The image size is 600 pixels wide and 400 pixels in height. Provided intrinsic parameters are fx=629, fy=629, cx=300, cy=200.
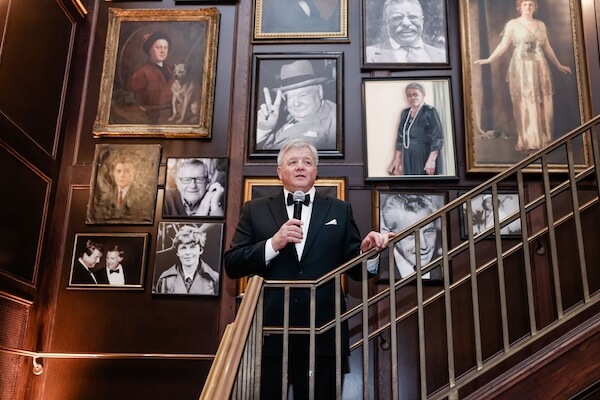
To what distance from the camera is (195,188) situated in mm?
4820

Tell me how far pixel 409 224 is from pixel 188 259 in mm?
1643

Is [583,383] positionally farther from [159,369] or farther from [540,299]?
[159,369]

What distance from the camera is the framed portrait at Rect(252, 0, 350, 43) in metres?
5.11

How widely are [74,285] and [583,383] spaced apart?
346cm

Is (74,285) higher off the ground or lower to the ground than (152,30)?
lower

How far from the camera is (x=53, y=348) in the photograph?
14.9 ft

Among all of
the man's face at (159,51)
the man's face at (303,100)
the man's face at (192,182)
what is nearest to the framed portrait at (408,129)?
the man's face at (303,100)

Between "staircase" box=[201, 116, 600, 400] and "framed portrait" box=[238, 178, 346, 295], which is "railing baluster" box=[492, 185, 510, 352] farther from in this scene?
"framed portrait" box=[238, 178, 346, 295]

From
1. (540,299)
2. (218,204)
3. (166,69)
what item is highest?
(166,69)

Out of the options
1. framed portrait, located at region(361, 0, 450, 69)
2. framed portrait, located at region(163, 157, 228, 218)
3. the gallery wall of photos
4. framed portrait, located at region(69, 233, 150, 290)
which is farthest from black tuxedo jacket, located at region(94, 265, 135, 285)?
framed portrait, located at region(361, 0, 450, 69)

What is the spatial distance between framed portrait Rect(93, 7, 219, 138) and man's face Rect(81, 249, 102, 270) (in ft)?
3.12

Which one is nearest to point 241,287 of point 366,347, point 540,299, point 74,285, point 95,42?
point 74,285

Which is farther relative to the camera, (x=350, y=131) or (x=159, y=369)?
(x=350, y=131)

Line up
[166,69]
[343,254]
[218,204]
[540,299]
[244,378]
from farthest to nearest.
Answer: [166,69], [218,204], [540,299], [343,254], [244,378]
